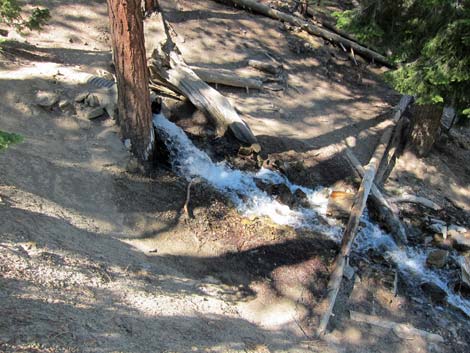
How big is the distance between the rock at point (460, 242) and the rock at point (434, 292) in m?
1.42

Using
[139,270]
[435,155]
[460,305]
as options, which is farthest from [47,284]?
[435,155]

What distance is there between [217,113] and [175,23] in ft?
18.6

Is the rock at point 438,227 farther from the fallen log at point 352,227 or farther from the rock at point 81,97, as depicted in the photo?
the rock at point 81,97

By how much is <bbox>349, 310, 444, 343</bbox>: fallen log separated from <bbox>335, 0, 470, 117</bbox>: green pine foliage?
419 cm

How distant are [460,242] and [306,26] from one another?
10.9 m

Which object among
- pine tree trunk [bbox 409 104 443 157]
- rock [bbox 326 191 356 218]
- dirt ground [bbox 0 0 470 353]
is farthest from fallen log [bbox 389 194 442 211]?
pine tree trunk [bbox 409 104 443 157]

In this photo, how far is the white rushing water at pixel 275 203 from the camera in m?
8.82

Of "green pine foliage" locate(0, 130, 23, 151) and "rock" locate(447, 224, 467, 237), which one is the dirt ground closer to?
"rock" locate(447, 224, 467, 237)

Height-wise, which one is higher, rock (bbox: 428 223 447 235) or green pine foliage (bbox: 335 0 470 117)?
green pine foliage (bbox: 335 0 470 117)

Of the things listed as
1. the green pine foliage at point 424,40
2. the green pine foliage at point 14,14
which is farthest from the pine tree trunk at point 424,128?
the green pine foliage at point 14,14

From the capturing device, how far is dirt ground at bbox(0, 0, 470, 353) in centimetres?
506

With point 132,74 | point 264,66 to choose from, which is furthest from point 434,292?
point 264,66

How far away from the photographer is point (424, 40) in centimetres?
890

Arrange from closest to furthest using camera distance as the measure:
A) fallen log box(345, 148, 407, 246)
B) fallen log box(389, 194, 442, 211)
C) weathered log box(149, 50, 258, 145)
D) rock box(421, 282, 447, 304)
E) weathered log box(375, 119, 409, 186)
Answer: rock box(421, 282, 447, 304) → fallen log box(345, 148, 407, 246) → fallen log box(389, 194, 442, 211) → weathered log box(149, 50, 258, 145) → weathered log box(375, 119, 409, 186)
